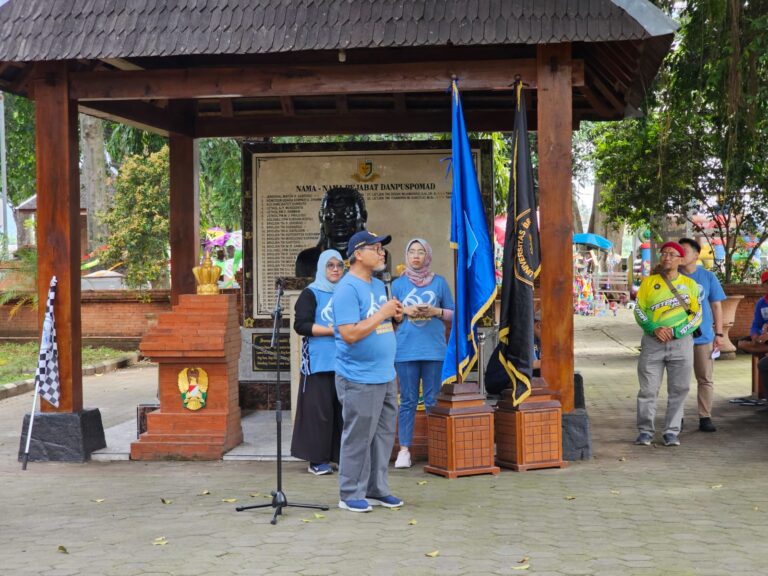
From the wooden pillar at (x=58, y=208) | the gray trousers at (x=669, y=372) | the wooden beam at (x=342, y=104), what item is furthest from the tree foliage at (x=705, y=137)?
the wooden pillar at (x=58, y=208)

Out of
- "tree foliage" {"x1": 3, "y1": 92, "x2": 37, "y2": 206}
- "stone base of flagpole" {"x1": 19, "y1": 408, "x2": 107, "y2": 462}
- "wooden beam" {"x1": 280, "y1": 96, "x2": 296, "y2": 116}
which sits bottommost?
"stone base of flagpole" {"x1": 19, "y1": 408, "x2": 107, "y2": 462}

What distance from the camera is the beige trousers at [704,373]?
10422mm

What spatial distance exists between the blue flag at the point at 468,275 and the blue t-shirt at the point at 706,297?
2772 mm

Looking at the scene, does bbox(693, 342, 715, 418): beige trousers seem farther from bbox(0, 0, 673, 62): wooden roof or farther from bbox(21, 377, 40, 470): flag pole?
bbox(21, 377, 40, 470): flag pole

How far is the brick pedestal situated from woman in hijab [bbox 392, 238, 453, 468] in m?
1.67

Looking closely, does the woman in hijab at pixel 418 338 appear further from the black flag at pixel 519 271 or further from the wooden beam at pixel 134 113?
the wooden beam at pixel 134 113

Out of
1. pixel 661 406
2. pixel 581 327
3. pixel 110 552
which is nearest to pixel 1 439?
pixel 110 552

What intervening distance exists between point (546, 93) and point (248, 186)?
14.5ft

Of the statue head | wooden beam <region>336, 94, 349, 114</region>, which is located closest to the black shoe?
the statue head

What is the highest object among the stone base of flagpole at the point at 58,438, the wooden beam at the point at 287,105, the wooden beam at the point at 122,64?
the wooden beam at the point at 122,64

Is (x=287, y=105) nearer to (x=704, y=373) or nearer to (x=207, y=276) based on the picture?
(x=207, y=276)

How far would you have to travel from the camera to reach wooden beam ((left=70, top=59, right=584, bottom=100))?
906 centimetres

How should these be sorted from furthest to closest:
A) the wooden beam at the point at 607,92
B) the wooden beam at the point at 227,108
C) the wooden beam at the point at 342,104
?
the wooden beam at the point at 227,108 < the wooden beam at the point at 342,104 < the wooden beam at the point at 607,92

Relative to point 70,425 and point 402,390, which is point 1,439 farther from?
point 402,390
